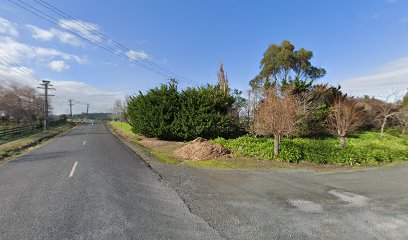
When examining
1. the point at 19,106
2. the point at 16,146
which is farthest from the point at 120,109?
the point at 16,146

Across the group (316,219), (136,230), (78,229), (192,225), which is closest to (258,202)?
(316,219)

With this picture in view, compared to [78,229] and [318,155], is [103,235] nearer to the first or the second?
[78,229]

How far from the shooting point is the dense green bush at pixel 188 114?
56.9 feet

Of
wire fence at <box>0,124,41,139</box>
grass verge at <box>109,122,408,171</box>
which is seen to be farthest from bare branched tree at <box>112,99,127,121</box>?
grass verge at <box>109,122,408,171</box>

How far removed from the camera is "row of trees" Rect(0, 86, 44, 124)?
1821 inches

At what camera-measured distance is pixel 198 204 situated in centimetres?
519

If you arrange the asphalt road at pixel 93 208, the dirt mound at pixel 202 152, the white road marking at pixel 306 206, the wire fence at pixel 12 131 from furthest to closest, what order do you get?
the wire fence at pixel 12 131 < the dirt mound at pixel 202 152 < the white road marking at pixel 306 206 < the asphalt road at pixel 93 208

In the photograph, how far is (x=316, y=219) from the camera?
14.9ft

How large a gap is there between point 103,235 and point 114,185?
295cm

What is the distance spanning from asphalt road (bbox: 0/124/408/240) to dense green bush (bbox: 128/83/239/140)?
8957 mm

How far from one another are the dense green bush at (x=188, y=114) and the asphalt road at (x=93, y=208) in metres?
9.62

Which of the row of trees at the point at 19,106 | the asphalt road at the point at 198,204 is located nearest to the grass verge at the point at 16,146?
the asphalt road at the point at 198,204

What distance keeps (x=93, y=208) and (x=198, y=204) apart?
2231 millimetres

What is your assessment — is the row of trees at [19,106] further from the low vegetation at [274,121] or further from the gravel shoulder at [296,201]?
the gravel shoulder at [296,201]
